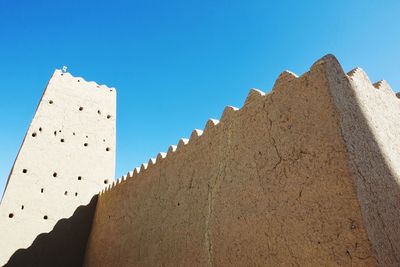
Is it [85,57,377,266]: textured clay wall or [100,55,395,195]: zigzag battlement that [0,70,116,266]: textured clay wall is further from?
[85,57,377,266]: textured clay wall

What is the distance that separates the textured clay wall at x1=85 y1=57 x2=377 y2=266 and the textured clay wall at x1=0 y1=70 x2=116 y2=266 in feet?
9.44

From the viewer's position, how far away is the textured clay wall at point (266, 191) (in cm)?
175

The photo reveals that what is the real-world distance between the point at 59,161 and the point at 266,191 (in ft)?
16.8

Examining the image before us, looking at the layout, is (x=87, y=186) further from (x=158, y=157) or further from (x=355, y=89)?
(x=355, y=89)

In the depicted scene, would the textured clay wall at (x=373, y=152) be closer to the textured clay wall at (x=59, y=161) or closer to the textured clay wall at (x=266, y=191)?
the textured clay wall at (x=266, y=191)

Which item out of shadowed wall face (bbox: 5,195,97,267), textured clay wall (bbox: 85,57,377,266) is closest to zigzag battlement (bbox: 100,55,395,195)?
textured clay wall (bbox: 85,57,377,266)

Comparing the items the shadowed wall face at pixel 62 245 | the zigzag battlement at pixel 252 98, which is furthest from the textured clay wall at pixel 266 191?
the shadowed wall face at pixel 62 245

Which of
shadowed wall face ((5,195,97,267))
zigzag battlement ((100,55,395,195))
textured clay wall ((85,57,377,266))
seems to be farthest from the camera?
shadowed wall face ((5,195,97,267))

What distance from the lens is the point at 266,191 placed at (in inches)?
86.6

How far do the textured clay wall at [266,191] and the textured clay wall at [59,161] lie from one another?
288cm

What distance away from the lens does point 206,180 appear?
115 inches

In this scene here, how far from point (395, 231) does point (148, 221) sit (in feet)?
8.76

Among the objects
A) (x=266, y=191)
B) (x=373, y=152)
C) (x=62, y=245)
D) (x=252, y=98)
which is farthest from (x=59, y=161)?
(x=373, y=152)

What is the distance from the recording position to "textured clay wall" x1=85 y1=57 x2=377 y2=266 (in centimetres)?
175
